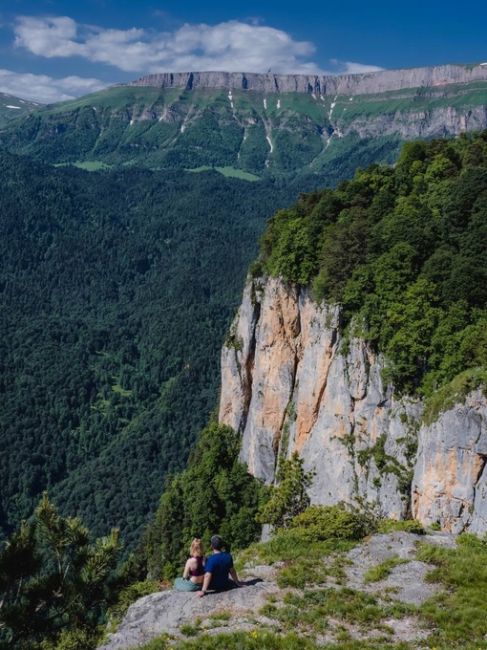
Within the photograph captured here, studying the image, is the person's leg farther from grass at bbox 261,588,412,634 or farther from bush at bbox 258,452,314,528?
bush at bbox 258,452,314,528

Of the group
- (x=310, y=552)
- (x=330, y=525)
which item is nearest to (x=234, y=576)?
(x=310, y=552)

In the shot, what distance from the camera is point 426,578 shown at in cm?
1897

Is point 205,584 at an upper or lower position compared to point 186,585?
upper

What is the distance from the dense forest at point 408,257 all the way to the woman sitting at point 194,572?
16556mm

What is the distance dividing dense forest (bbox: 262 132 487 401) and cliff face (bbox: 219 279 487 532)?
1865 millimetres

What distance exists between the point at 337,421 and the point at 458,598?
23.3m

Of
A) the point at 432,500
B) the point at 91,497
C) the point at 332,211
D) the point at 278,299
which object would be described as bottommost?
the point at 91,497

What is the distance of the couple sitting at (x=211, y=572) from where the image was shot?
59.7ft

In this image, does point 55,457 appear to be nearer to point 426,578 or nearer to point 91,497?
point 91,497

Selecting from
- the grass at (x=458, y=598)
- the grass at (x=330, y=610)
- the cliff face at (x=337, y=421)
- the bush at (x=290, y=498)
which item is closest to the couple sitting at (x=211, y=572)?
the grass at (x=330, y=610)

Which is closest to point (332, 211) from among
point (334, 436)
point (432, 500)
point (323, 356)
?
point (323, 356)

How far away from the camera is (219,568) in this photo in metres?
18.2

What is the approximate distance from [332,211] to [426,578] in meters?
34.8

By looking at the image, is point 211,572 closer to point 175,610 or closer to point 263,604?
point 175,610
